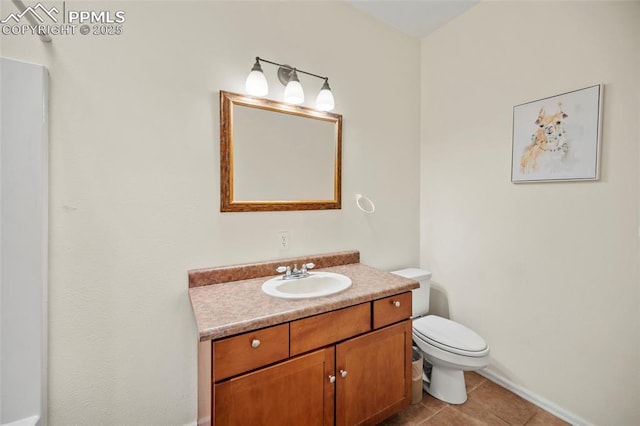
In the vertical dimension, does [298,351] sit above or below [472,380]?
above

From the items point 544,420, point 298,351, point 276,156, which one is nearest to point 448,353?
point 544,420

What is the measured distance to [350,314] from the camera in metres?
1.24

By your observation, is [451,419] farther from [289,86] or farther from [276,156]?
[289,86]

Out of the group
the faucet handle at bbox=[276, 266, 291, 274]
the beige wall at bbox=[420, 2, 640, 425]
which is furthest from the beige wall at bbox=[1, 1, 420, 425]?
the beige wall at bbox=[420, 2, 640, 425]

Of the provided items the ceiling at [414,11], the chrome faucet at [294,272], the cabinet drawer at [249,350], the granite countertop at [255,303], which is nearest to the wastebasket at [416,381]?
the granite countertop at [255,303]

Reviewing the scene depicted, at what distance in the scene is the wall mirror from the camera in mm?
1476

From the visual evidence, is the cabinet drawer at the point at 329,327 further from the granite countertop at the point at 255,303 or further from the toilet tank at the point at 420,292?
the toilet tank at the point at 420,292

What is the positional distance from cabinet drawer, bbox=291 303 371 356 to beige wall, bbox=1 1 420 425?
0.60m

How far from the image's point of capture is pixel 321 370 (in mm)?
1158

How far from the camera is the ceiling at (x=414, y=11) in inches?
73.0

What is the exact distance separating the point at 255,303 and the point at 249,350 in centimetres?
20

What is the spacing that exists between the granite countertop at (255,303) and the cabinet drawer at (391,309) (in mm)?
38

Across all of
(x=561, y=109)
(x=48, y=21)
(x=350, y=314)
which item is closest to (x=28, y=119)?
(x=48, y=21)

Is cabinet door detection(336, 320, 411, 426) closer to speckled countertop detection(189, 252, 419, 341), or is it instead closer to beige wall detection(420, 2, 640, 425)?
speckled countertop detection(189, 252, 419, 341)
